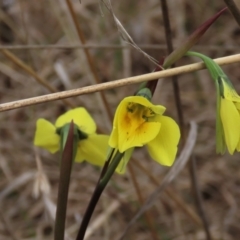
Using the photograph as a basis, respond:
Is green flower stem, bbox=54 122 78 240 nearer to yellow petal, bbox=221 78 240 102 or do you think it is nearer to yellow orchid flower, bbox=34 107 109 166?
yellow orchid flower, bbox=34 107 109 166

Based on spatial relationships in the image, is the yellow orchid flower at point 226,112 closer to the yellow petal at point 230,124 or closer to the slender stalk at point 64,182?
the yellow petal at point 230,124

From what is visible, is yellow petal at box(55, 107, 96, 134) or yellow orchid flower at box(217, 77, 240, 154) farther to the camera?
yellow petal at box(55, 107, 96, 134)

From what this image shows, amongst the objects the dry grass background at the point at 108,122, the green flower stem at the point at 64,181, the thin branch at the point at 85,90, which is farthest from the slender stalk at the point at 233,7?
the dry grass background at the point at 108,122

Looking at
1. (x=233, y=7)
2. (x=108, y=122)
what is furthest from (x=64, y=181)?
(x=108, y=122)

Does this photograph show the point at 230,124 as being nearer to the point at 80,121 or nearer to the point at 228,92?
the point at 228,92

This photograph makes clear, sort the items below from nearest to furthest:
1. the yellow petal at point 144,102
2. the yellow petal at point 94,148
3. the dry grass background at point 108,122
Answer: the yellow petal at point 144,102, the yellow petal at point 94,148, the dry grass background at point 108,122

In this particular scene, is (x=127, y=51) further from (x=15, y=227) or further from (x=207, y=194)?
(x=15, y=227)

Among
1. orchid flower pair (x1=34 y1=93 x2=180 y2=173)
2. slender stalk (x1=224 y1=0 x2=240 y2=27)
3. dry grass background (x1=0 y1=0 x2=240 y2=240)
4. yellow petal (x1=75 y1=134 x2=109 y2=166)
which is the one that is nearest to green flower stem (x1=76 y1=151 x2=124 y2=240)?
orchid flower pair (x1=34 y1=93 x2=180 y2=173)
